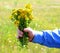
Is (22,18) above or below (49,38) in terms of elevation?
above

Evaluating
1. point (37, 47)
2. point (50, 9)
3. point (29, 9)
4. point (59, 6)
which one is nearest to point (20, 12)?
point (29, 9)

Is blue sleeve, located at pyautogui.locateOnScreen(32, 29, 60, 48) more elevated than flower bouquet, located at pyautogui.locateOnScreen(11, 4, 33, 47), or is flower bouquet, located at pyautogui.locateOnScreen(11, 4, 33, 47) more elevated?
flower bouquet, located at pyautogui.locateOnScreen(11, 4, 33, 47)

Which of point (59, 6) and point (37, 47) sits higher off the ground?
point (37, 47)

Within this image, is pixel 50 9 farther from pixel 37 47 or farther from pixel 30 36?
pixel 30 36

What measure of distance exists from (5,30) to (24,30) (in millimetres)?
3988

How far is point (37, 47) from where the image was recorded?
18.6ft

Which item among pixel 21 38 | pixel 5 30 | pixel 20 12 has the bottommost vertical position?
pixel 5 30

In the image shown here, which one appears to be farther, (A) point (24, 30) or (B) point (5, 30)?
(B) point (5, 30)

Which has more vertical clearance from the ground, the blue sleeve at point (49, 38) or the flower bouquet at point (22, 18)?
the flower bouquet at point (22, 18)

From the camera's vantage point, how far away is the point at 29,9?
283cm

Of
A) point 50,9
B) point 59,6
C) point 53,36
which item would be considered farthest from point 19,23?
point 59,6

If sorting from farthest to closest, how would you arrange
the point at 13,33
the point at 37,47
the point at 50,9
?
the point at 50,9 → the point at 13,33 → the point at 37,47

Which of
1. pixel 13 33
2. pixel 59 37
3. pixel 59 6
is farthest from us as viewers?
pixel 59 6

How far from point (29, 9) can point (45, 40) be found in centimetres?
29
